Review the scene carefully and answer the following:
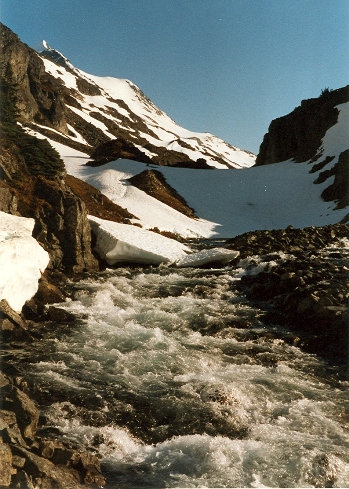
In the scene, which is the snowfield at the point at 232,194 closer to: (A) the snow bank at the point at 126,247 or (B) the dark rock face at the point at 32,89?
(A) the snow bank at the point at 126,247

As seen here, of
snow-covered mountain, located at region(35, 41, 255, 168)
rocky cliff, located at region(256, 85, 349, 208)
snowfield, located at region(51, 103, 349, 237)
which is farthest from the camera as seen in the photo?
snow-covered mountain, located at region(35, 41, 255, 168)

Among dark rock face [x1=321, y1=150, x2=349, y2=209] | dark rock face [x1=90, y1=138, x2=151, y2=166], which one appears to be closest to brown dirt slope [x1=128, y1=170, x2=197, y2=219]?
dark rock face [x1=90, y1=138, x2=151, y2=166]

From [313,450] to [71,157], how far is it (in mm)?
62944

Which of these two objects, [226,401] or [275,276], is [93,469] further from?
[275,276]

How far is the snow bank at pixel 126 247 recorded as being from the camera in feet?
76.2

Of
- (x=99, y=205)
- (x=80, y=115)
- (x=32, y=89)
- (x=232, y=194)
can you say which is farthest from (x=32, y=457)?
(x=80, y=115)

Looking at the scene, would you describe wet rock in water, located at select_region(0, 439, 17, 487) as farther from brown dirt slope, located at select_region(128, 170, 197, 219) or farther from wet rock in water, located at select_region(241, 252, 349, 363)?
brown dirt slope, located at select_region(128, 170, 197, 219)

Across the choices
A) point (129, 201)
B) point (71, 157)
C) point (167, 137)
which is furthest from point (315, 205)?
point (167, 137)

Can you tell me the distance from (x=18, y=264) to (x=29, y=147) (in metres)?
15.3

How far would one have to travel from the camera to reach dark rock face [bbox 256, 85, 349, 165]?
69.9 m

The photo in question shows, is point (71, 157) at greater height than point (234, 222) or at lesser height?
greater

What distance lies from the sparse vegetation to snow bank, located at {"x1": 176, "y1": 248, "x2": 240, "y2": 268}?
9.80 m

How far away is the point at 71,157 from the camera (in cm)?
6550

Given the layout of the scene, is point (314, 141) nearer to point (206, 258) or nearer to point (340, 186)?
point (340, 186)
